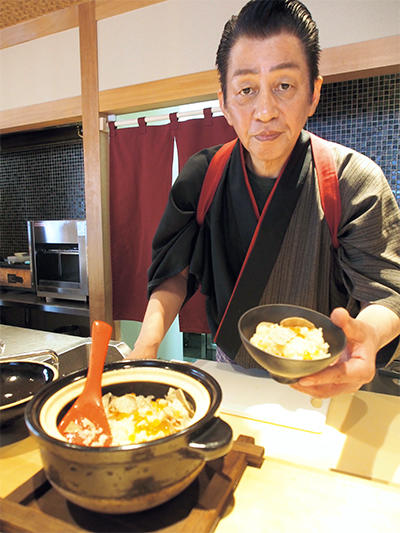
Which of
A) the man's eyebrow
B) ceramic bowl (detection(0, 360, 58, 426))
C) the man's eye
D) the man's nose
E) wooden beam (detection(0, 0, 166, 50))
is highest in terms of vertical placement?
wooden beam (detection(0, 0, 166, 50))

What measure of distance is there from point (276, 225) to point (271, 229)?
0.8 inches

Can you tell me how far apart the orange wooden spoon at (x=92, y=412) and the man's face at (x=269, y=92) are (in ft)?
2.31

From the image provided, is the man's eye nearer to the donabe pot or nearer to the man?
the man

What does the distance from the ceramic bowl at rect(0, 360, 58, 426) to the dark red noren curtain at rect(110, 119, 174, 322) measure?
1.76 metres

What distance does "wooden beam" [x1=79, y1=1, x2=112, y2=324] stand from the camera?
99.5 inches

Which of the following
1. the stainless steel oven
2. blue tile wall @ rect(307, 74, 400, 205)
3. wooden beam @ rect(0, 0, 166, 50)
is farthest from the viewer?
the stainless steel oven

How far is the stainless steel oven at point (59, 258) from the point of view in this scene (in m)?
2.90

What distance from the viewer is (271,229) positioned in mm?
1174

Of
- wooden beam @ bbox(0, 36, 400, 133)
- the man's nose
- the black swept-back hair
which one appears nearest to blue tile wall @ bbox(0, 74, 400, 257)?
wooden beam @ bbox(0, 36, 400, 133)

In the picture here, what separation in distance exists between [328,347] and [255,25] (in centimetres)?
81

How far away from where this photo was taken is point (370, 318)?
894 millimetres

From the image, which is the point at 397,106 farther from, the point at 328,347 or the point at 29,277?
the point at 29,277

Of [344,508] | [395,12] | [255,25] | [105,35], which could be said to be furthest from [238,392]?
[105,35]

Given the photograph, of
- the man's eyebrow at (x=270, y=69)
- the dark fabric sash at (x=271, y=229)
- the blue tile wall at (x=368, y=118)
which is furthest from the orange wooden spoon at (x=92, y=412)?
the blue tile wall at (x=368, y=118)
